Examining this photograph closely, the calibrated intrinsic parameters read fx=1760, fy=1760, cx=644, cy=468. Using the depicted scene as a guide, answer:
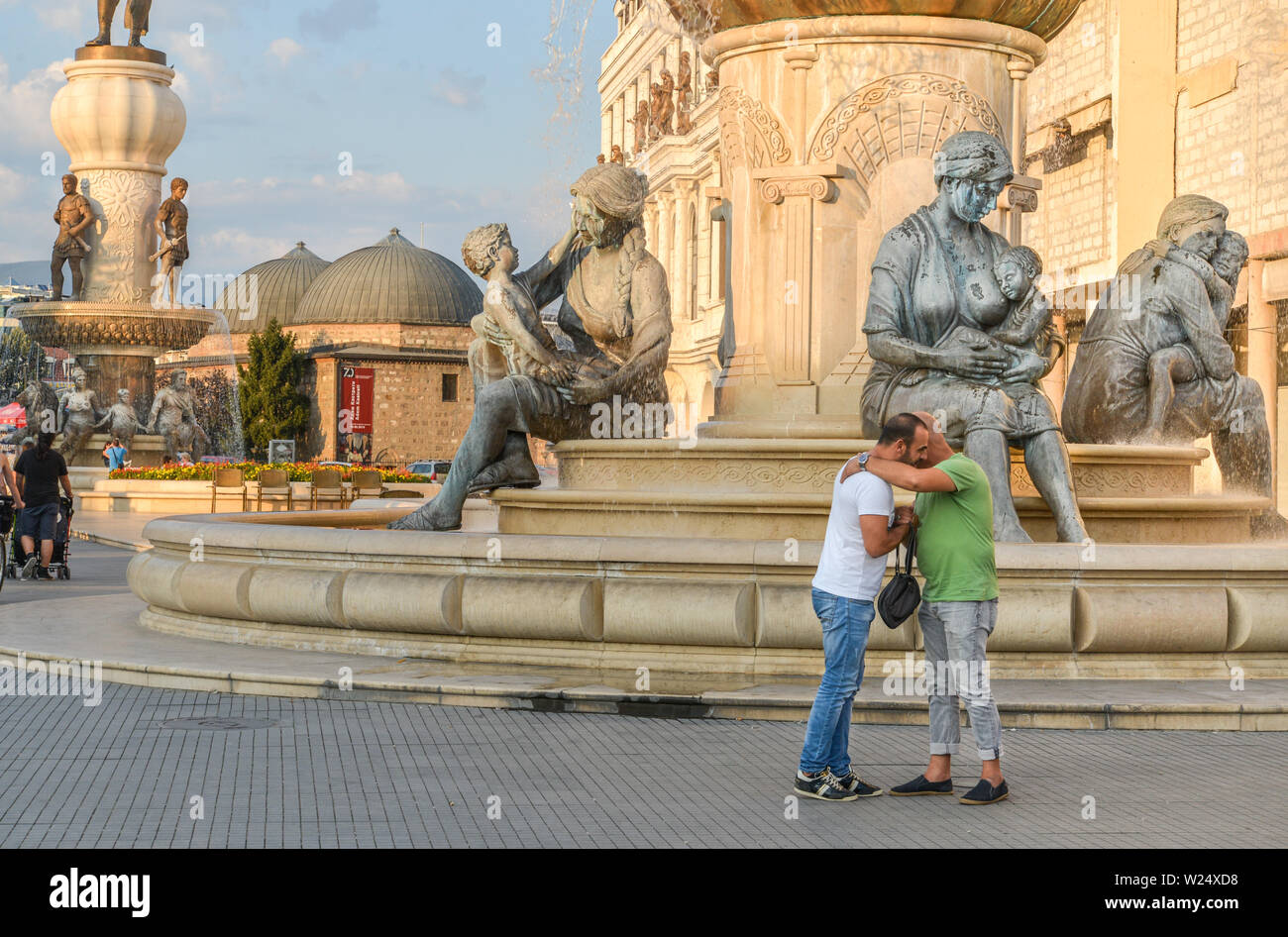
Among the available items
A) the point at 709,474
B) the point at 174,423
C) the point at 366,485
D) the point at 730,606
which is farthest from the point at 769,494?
the point at 174,423

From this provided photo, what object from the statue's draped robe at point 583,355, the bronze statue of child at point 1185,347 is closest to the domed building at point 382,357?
the statue's draped robe at point 583,355

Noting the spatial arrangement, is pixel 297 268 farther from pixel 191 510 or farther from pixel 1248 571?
pixel 1248 571

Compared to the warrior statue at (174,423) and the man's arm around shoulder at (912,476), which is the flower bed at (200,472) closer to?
the warrior statue at (174,423)

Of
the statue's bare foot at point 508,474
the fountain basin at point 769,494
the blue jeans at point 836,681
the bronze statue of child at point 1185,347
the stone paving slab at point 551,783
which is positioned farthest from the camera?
the bronze statue of child at point 1185,347

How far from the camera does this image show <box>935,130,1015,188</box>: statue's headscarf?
31.0 feet

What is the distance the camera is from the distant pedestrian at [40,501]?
17938 millimetres

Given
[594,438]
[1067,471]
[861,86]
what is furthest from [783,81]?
[1067,471]

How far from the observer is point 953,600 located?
267 inches

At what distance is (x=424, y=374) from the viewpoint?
89.5 meters

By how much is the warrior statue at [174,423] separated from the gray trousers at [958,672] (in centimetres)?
3702

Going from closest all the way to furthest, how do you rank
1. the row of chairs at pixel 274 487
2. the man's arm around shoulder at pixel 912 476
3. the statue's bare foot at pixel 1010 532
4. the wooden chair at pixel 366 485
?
the man's arm around shoulder at pixel 912 476, the statue's bare foot at pixel 1010 532, the row of chairs at pixel 274 487, the wooden chair at pixel 366 485

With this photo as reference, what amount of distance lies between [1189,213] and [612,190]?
12.9 ft

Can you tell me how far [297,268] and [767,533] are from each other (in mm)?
97902

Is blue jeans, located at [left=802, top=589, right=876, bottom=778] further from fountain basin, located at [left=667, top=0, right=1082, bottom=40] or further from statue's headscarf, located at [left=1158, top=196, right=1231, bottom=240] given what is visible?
statue's headscarf, located at [left=1158, top=196, right=1231, bottom=240]
